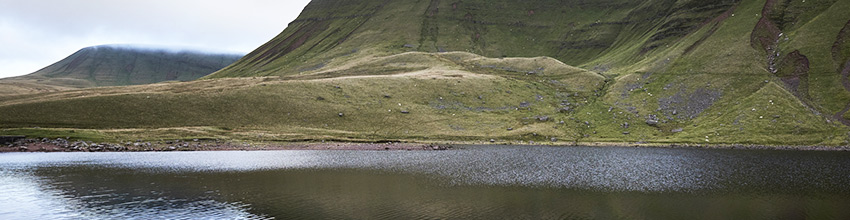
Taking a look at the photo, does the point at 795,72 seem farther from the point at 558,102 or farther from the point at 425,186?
the point at 425,186

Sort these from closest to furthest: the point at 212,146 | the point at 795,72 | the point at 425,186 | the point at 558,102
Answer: the point at 425,186
the point at 212,146
the point at 795,72
the point at 558,102

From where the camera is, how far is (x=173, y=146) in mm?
89375

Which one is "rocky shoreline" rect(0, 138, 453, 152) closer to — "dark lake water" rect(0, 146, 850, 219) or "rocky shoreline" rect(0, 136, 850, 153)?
"rocky shoreline" rect(0, 136, 850, 153)

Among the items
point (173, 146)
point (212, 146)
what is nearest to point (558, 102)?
point (212, 146)

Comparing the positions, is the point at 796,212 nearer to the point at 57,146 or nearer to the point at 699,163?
the point at 699,163

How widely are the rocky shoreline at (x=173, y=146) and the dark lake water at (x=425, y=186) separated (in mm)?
6907

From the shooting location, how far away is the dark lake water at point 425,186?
3638cm

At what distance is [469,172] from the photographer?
59344 mm

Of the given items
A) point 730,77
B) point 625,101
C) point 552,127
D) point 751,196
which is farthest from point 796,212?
point 730,77

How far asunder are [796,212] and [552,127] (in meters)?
76.8

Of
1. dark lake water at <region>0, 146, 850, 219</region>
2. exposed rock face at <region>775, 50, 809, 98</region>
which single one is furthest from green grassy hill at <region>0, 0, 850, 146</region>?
dark lake water at <region>0, 146, 850, 219</region>

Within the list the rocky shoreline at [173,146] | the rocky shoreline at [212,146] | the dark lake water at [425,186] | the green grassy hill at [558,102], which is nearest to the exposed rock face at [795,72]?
the green grassy hill at [558,102]

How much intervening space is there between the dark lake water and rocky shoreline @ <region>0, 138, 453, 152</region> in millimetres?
6907

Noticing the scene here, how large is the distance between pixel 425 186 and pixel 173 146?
210ft
